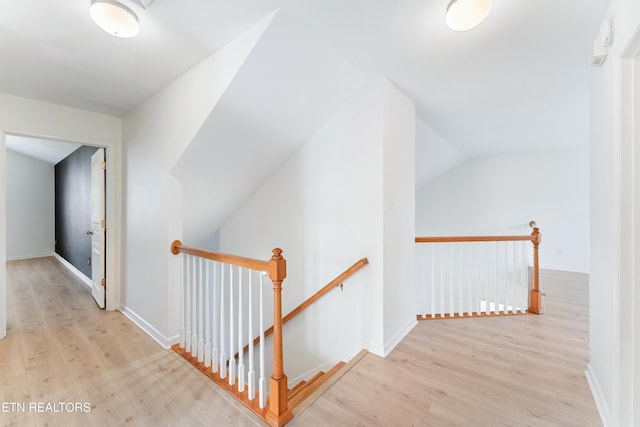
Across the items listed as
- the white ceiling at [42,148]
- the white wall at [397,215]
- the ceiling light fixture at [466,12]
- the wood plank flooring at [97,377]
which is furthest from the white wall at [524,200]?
the white ceiling at [42,148]

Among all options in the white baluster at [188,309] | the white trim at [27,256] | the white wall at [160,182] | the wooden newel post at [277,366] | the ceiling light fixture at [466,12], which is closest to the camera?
the ceiling light fixture at [466,12]

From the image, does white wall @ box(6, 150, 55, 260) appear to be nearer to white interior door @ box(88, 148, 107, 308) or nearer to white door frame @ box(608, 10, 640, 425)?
white interior door @ box(88, 148, 107, 308)

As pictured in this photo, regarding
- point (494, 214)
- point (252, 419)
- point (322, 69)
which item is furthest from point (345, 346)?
point (494, 214)

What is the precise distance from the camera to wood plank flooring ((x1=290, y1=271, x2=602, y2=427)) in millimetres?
1544

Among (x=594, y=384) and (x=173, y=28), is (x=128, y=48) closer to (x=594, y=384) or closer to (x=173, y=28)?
(x=173, y=28)

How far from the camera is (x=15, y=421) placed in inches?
60.4

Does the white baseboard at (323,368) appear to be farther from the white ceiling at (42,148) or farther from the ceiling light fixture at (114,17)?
the white ceiling at (42,148)

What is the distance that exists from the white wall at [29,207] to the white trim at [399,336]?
327 inches

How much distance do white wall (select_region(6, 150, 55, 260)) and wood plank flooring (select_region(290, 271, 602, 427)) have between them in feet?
26.7

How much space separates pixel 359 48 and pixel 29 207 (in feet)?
27.6

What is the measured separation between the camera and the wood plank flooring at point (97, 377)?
1576 millimetres

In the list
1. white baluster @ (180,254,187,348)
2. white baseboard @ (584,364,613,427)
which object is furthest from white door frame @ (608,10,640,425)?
white baluster @ (180,254,187,348)

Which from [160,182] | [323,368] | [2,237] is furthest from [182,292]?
[2,237]

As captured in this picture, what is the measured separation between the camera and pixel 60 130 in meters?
2.80
